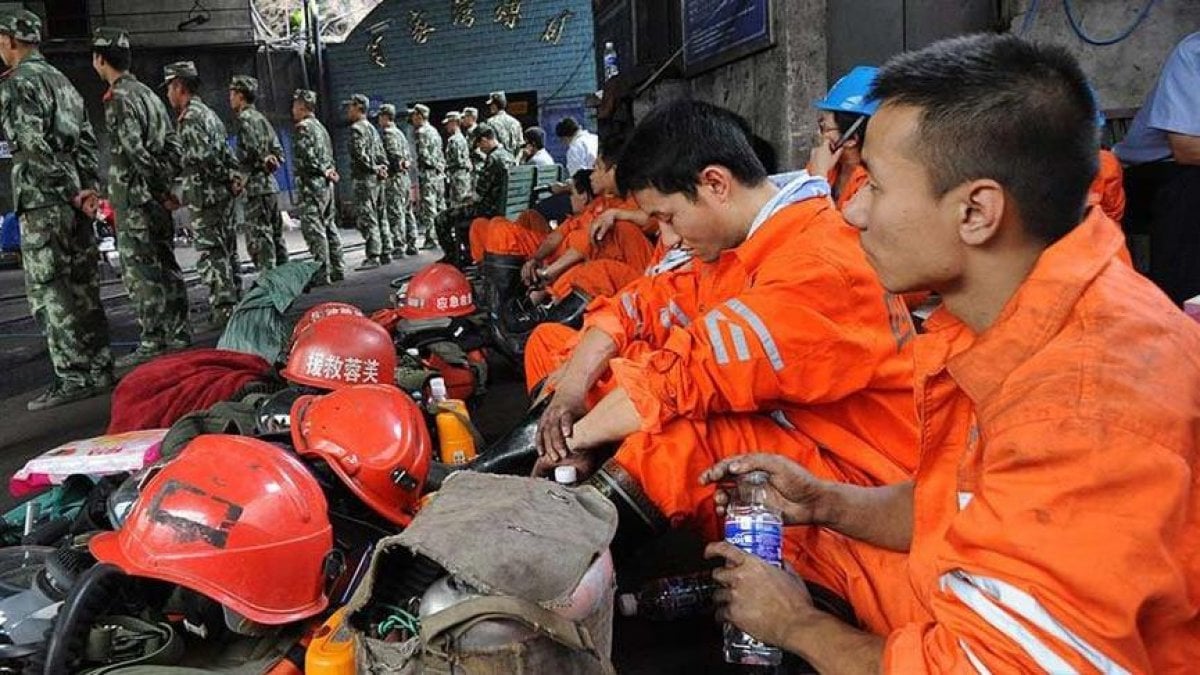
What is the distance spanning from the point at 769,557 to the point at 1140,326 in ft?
2.94

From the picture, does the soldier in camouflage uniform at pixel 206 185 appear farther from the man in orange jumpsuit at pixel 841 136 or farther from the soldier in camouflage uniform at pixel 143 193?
the man in orange jumpsuit at pixel 841 136

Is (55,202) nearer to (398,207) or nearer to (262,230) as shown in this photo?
(262,230)

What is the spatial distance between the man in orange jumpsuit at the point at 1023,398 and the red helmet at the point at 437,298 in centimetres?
396

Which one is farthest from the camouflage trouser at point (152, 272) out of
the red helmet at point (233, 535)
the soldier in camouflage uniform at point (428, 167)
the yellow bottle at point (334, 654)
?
the soldier in camouflage uniform at point (428, 167)

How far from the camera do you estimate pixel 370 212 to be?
12578mm

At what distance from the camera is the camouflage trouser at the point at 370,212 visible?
40.8 ft

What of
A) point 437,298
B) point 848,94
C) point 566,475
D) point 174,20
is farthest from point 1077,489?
point 174,20

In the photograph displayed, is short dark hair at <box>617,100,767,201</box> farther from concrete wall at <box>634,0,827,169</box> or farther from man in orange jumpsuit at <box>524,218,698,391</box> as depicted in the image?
concrete wall at <box>634,0,827,169</box>

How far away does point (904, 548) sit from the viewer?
5.80ft

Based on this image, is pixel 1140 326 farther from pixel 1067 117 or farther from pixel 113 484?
pixel 113 484

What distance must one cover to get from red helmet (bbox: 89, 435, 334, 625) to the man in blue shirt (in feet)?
10.6

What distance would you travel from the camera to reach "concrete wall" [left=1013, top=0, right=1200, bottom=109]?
3902 millimetres

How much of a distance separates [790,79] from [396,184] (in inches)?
394

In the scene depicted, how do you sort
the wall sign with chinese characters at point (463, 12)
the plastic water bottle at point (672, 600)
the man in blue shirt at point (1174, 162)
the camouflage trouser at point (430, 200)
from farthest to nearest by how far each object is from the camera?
the wall sign with chinese characters at point (463, 12) → the camouflage trouser at point (430, 200) → the man in blue shirt at point (1174, 162) → the plastic water bottle at point (672, 600)
